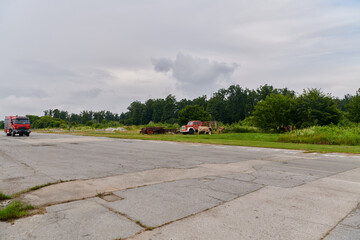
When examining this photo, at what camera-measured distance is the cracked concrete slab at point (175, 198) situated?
163 inches

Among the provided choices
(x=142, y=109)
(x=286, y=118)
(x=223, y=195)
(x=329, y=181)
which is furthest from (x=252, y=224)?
(x=142, y=109)

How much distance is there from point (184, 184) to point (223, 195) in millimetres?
1252

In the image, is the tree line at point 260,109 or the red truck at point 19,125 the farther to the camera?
the red truck at point 19,125

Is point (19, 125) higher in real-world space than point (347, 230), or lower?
higher

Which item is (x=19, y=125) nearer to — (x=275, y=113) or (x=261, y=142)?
(x=261, y=142)

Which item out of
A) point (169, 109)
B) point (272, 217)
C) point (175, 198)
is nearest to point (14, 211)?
point (175, 198)

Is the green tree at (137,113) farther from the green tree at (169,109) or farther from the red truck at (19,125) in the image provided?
the red truck at (19,125)

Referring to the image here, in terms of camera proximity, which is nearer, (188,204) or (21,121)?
(188,204)

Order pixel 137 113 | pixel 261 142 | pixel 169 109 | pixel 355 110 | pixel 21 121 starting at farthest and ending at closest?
pixel 137 113
pixel 169 109
pixel 355 110
pixel 21 121
pixel 261 142

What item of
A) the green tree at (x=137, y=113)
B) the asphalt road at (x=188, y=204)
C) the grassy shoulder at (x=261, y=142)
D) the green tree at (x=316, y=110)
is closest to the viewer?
the asphalt road at (x=188, y=204)

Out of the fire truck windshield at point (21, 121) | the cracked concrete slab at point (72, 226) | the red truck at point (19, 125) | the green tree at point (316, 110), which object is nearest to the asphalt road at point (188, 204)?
the cracked concrete slab at point (72, 226)

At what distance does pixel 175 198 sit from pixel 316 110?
31.0 meters

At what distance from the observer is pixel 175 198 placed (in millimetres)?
5027

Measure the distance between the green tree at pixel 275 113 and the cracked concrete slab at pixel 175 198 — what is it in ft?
97.7
